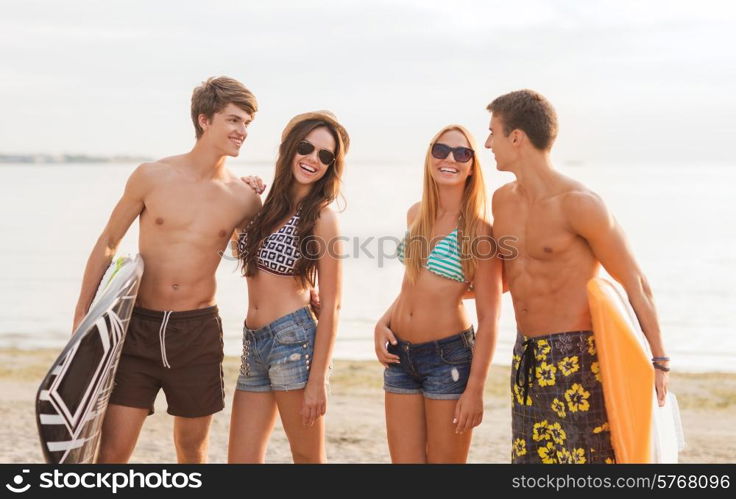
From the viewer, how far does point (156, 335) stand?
472 cm

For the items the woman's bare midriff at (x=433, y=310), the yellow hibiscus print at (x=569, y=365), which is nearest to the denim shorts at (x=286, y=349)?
the woman's bare midriff at (x=433, y=310)

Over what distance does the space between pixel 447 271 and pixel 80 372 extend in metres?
1.89

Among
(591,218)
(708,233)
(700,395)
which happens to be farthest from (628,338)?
(708,233)

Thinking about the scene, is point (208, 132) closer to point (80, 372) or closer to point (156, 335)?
point (156, 335)

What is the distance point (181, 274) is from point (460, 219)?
152cm

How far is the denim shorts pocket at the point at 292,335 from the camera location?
4.55 meters

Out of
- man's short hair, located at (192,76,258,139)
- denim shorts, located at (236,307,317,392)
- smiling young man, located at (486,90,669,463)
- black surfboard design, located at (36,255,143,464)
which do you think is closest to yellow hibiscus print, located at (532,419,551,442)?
smiling young man, located at (486,90,669,463)

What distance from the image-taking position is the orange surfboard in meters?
4.09

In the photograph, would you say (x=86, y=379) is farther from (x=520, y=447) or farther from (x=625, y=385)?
(x=625, y=385)

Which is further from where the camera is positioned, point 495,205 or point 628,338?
point 495,205

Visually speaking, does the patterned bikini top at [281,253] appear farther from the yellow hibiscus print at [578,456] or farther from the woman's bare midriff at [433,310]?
the yellow hibiscus print at [578,456]

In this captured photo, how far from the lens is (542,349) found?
4340 millimetres

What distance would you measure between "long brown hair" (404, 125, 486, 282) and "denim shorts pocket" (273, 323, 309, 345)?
63cm

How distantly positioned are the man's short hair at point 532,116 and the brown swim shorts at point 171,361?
6.29 feet
